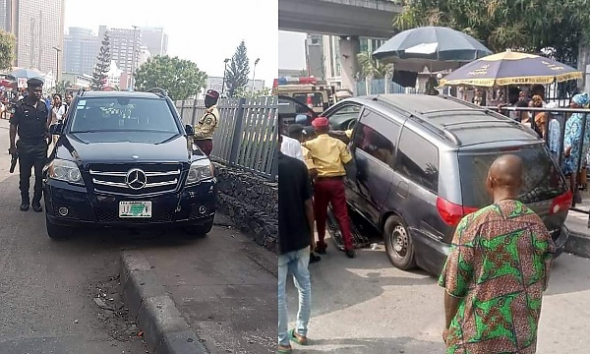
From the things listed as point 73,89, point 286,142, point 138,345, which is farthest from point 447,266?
point 138,345

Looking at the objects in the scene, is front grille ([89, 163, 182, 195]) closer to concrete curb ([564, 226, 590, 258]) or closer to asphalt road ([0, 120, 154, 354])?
asphalt road ([0, 120, 154, 354])

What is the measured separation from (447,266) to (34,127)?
3.47 ft

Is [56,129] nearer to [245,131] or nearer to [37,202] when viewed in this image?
[37,202]

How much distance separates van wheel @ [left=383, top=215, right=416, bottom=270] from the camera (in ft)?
5.21

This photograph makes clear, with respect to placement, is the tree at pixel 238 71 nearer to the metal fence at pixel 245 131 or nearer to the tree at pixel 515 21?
the metal fence at pixel 245 131

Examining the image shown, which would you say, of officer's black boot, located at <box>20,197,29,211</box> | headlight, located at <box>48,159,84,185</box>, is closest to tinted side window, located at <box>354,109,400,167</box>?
headlight, located at <box>48,159,84,185</box>

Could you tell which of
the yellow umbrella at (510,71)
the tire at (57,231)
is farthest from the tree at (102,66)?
the yellow umbrella at (510,71)

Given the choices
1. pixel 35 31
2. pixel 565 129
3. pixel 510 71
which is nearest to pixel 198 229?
pixel 35 31

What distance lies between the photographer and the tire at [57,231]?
148 centimetres

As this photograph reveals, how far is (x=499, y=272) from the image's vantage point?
155cm

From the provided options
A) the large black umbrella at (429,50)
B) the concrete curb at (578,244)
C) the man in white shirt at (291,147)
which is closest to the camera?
the man in white shirt at (291,147)

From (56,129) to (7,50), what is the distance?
21 cm

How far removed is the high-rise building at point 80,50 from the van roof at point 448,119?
0.64 metres

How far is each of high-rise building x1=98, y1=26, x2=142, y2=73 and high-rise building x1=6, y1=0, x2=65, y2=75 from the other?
0.33 feet
